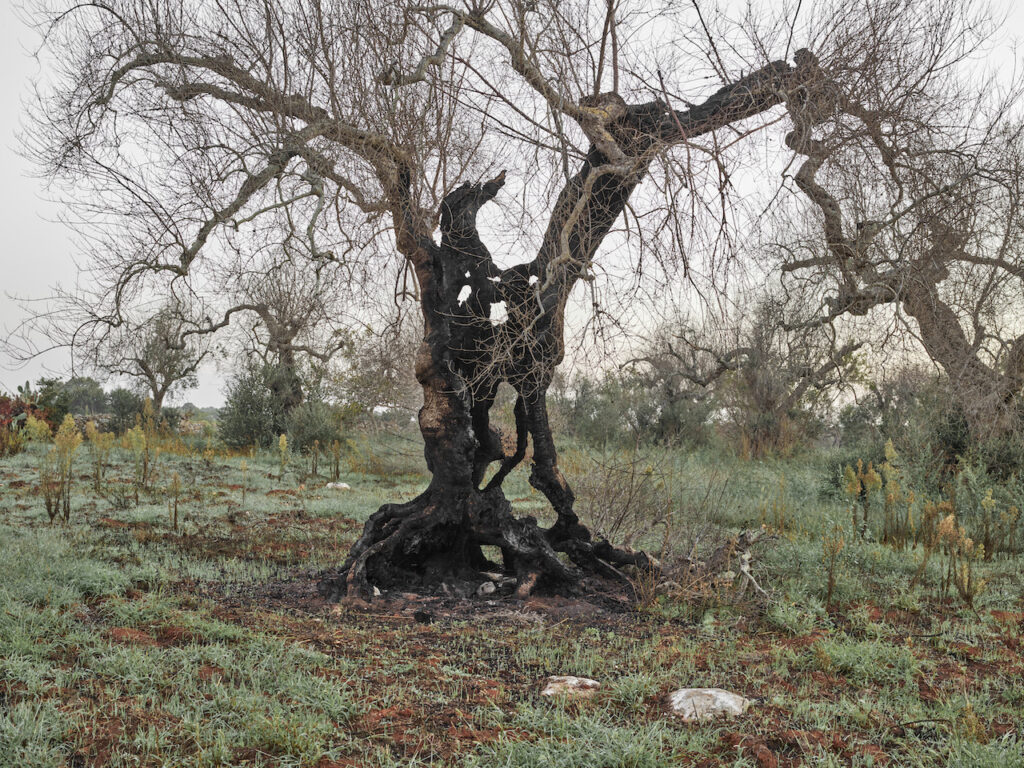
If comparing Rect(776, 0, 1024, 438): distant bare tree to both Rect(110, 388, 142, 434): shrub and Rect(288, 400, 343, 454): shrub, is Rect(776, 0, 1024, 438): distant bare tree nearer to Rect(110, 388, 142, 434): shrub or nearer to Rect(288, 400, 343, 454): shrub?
Rect(288, 400, 343, 454): shrub

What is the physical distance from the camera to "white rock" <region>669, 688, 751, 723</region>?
348cm

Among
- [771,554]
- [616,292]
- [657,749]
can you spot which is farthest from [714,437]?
[657,749]

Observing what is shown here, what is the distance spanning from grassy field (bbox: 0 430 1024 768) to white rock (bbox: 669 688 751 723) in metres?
0.07

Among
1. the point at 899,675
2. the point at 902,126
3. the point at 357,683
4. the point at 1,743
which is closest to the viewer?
the point at 1,743

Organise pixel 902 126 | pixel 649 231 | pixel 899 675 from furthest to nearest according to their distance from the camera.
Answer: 1. pixel 902 126
2. pixel 649 231
3. pixel 899 675

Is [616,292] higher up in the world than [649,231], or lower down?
lower down

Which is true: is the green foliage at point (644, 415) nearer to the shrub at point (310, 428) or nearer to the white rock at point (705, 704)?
the shrub at point (310, 428)

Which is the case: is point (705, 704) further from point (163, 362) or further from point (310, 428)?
point (163, 362)

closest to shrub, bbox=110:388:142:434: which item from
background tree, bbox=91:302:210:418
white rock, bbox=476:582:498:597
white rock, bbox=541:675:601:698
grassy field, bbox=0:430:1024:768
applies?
background tree, bbox=91:302:210:418

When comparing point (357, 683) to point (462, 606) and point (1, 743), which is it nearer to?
point (1, 743)

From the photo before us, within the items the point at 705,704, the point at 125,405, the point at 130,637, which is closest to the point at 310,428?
the point at 125,405

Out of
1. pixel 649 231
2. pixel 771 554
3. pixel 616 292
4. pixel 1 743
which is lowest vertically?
pixel 1 743

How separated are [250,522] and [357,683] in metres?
6.01

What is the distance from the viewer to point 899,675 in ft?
13.6
